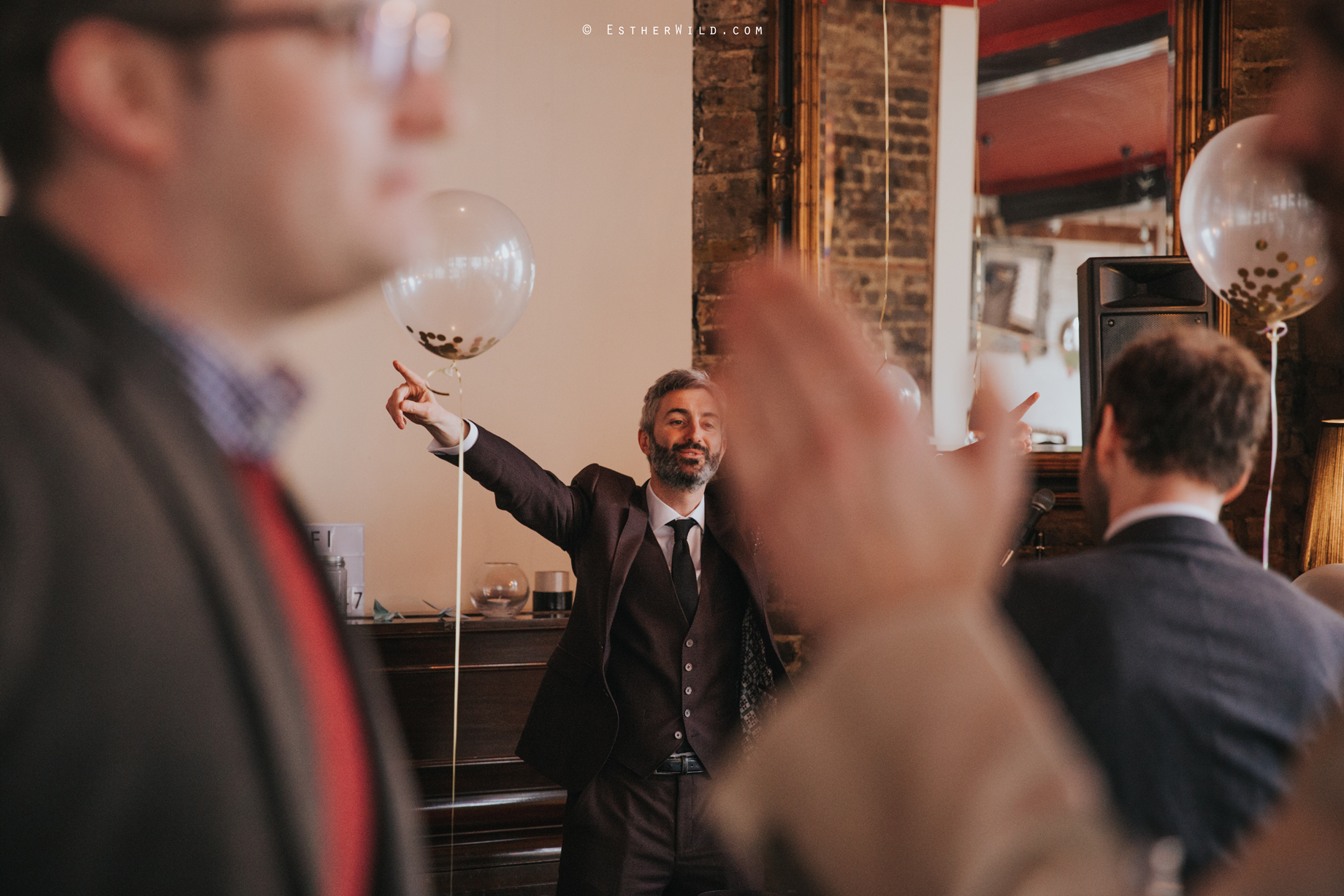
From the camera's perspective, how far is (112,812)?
0.50 metres

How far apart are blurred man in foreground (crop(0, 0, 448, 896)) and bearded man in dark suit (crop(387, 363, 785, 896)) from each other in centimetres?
239

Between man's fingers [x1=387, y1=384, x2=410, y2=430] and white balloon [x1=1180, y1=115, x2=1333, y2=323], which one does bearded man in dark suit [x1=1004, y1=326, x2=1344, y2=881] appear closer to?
white balloon [x1=1180, y1=115, x2=1333, y2=323]

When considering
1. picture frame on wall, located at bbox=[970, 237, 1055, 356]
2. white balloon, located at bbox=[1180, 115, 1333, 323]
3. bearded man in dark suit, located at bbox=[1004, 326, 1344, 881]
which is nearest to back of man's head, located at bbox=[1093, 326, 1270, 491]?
Answer: bearded man in dark suit, located at bbox=[1004, 326, 1344, 881]

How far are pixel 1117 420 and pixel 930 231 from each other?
3357mm

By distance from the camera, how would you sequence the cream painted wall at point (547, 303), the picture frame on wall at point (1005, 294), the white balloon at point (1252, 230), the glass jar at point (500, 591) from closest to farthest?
the white balloon at point (1252, 230) → the glass jar at point (500, 591) → the cream painted wall at point (547, 303) → the picture frame on wall at point (1005, 294)

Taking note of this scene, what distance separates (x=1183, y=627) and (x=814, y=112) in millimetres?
3688

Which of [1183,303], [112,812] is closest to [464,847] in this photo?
[1183,303]

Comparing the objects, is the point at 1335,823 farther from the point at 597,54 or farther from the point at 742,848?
the point at 597,54

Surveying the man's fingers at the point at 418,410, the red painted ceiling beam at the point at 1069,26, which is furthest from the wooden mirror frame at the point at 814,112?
the man's fingers at the point at 418,410

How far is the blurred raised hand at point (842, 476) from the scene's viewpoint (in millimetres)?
420

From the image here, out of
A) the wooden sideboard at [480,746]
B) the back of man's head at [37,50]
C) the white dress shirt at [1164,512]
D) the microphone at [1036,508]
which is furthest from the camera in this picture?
the wooden sideboard at [480,746]

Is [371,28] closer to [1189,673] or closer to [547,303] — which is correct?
[1189,673]

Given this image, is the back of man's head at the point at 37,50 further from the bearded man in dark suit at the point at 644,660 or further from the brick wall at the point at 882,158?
the brick wall at the point at 882,158

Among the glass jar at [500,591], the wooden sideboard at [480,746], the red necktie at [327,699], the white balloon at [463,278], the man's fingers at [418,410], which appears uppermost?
the white balloon at [463,278]
